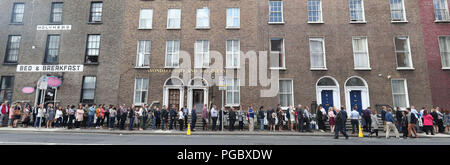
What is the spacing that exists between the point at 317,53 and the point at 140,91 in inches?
633

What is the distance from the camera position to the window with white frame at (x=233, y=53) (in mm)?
19359

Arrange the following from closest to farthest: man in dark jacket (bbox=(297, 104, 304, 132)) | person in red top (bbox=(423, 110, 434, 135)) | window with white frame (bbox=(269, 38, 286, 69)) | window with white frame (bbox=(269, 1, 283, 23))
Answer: person in red top (bbox=(423, 110, 434, 135))
man in dark jacket (bbox=(297, 104, 304, 132))
window with white frame (bbox=(269, 38, 286, 69))
window with white frame (bbox=(269, 1, 283, 23))

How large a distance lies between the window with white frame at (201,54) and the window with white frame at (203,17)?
1.59m

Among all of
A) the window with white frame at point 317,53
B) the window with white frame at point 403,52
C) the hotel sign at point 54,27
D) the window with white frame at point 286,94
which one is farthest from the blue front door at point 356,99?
the hotel sign at point 54,27

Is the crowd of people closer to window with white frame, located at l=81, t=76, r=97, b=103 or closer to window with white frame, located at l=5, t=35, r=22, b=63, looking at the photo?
window with white frame, located at l=81, t=76, r=97, b=103

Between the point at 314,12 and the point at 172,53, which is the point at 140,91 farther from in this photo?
the point at 314,12

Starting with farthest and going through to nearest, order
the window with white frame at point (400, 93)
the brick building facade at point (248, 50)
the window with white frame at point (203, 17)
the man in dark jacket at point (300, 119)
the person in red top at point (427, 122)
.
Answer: the window with white frame at point (203, 17)
the brick building facade at point (248, 50)
the window with white frame at point (400, 93)
the man in dark jacket at point (300, 119)
the person in red top at point (427, 122)

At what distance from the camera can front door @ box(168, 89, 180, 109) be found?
19016mm

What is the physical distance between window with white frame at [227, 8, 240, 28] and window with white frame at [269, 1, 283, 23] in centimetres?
303

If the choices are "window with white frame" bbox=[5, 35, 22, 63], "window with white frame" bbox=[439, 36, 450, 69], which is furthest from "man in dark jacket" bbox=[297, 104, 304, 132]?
"window with white frame" bbox=[5, 35, 22, 63]

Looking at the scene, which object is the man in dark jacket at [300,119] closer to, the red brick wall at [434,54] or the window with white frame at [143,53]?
the red brick wall at [434,54]

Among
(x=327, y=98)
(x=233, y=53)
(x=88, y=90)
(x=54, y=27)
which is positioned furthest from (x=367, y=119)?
(x=54, y=27)

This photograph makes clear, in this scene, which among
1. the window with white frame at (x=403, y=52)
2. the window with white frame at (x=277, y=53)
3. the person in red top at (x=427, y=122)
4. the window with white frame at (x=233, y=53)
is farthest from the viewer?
the window with white frame at (x=233, y=53)
